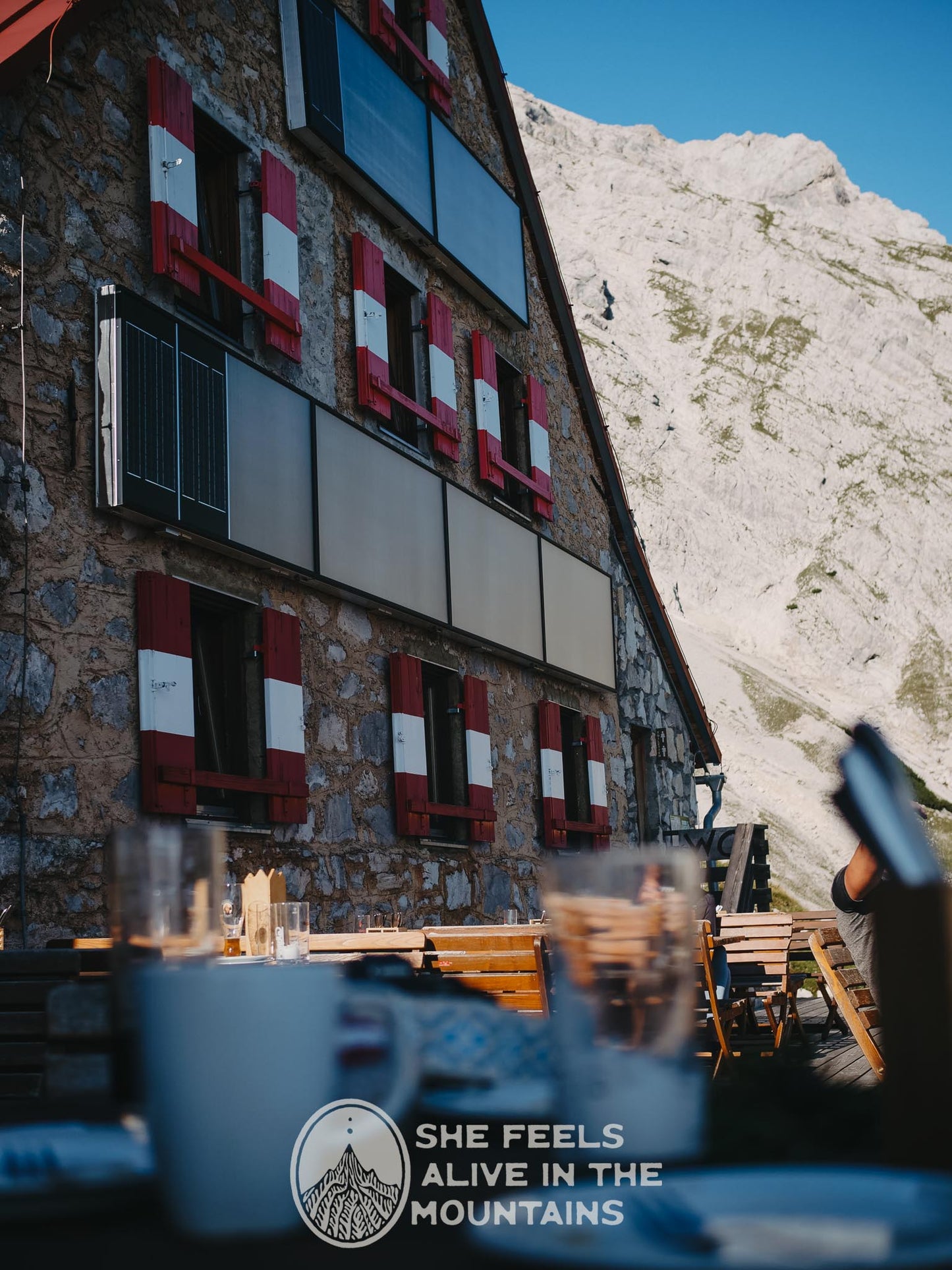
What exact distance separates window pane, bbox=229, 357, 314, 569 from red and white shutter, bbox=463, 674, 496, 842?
2.36 m

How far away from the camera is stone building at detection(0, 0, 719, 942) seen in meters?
6.04

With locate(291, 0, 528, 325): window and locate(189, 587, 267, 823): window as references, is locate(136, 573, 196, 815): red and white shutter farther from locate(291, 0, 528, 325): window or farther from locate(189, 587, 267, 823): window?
locate(291, 0, 528, 325): window

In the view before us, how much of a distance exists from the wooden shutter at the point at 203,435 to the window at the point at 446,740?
2.88 meters

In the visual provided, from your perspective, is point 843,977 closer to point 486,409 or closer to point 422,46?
point 486,409

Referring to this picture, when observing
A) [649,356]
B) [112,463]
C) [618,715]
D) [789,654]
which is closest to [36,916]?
[112,463]

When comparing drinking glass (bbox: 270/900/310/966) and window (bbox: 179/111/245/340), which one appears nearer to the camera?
drinking glass (bbox: 270/900/310/966)

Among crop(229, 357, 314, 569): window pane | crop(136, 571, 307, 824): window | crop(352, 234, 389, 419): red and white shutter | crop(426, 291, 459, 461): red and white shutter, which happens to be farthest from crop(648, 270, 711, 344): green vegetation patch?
crop(136, 571, 307, 824): window

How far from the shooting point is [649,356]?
227ft

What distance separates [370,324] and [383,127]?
5.55ft

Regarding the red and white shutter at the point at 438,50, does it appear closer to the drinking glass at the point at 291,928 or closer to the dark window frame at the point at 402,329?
the dark window frame at the point at 402,329

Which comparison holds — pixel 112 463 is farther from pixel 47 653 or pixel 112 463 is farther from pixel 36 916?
pixel 36 916

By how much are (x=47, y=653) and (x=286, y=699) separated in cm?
185

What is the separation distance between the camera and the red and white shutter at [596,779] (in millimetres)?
11781

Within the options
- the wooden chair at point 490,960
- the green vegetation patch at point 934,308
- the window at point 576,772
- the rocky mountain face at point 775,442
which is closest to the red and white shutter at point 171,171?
the wooden chair at point 490,960
